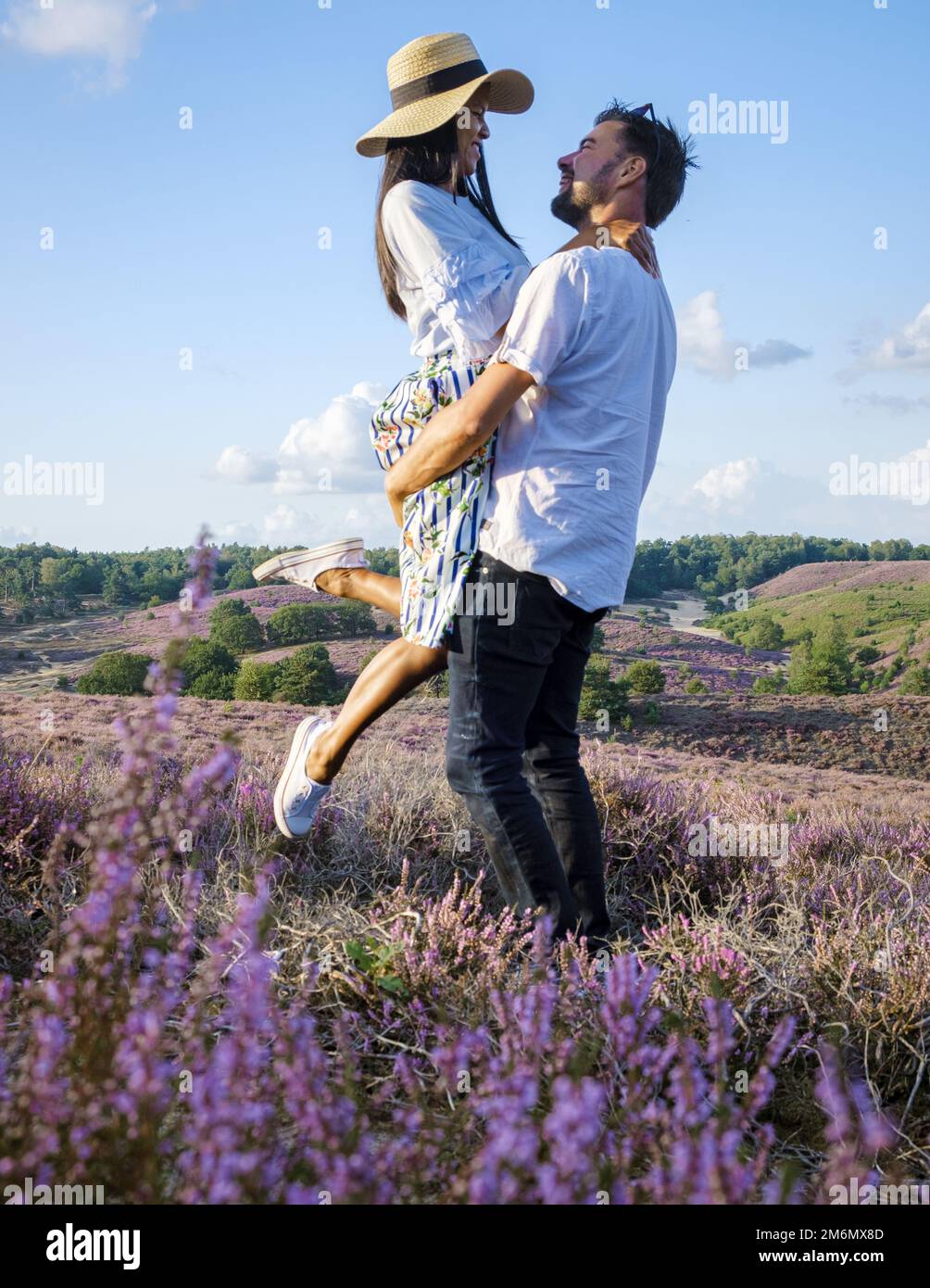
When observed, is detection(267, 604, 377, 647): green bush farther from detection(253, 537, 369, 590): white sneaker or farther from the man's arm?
the man's arm

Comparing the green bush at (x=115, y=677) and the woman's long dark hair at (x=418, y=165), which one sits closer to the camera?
the woman's long dark hair at (x=418, y=165)

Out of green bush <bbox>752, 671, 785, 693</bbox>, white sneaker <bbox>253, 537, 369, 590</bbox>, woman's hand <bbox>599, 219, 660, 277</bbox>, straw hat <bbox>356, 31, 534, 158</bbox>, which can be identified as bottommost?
green bush <bbox>752, 671, 785, 693</bbox>

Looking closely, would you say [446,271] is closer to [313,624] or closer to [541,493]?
[541,493]

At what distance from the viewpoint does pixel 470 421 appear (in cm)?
232

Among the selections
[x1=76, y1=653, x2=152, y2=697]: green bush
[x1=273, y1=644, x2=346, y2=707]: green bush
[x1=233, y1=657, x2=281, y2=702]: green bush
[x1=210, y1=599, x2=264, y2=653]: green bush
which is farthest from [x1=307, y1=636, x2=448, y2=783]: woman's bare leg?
[x1=210, y1=599, x2=264, y2=653]: green bush

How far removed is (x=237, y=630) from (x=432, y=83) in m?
15.5

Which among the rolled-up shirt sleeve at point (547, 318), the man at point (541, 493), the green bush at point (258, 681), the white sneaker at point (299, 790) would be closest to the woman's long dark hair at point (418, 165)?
the man at point (541, 493)

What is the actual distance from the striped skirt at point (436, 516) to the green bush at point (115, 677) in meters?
13.8

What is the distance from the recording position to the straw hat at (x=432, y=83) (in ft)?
9.12

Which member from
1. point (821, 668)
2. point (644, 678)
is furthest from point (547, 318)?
point (821, 668)

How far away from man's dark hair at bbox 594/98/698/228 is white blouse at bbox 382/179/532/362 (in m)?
0.42

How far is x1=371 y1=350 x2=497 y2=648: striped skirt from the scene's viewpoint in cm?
254

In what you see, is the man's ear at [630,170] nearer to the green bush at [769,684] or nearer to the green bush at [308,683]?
the green bush at [308,683]
